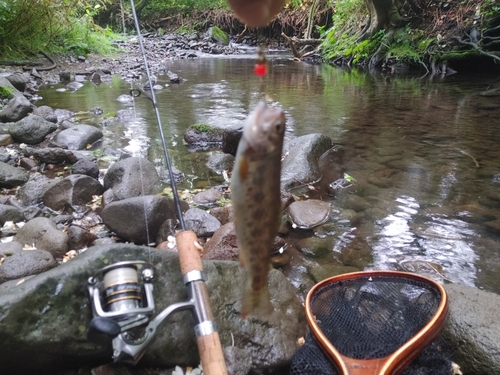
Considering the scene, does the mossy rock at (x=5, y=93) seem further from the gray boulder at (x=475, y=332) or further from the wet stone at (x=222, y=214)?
the gray boulder at (x=475, y=332)

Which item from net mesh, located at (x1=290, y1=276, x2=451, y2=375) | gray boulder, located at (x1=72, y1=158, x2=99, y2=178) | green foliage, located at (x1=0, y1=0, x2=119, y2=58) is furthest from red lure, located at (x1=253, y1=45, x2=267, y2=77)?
green foliage, located at (x1=0, y1=0, x2=119, y2=58)

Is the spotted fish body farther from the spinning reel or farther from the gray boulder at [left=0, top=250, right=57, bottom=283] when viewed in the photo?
the gray boulder at [left=0, top=250, right=57, bottom=283]

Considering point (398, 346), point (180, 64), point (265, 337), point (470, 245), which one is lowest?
point (180, 64)

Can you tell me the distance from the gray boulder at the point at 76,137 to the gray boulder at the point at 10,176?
1540 millimetres

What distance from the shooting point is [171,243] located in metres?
3.99

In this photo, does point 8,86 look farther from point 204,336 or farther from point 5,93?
point 204,336

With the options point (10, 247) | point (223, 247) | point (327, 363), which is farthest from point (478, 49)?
point (10, 247)

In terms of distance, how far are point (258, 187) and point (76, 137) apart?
6811mm

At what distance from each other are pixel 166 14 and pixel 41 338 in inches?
1287

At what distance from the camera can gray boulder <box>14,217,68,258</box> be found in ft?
12.6

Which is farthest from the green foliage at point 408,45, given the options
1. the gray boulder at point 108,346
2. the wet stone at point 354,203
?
the gray boulder at point 108,346

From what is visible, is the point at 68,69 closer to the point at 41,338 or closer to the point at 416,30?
the point at 416,30

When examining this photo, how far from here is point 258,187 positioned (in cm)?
92

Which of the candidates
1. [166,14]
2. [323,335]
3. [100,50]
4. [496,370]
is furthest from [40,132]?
[166,14]
